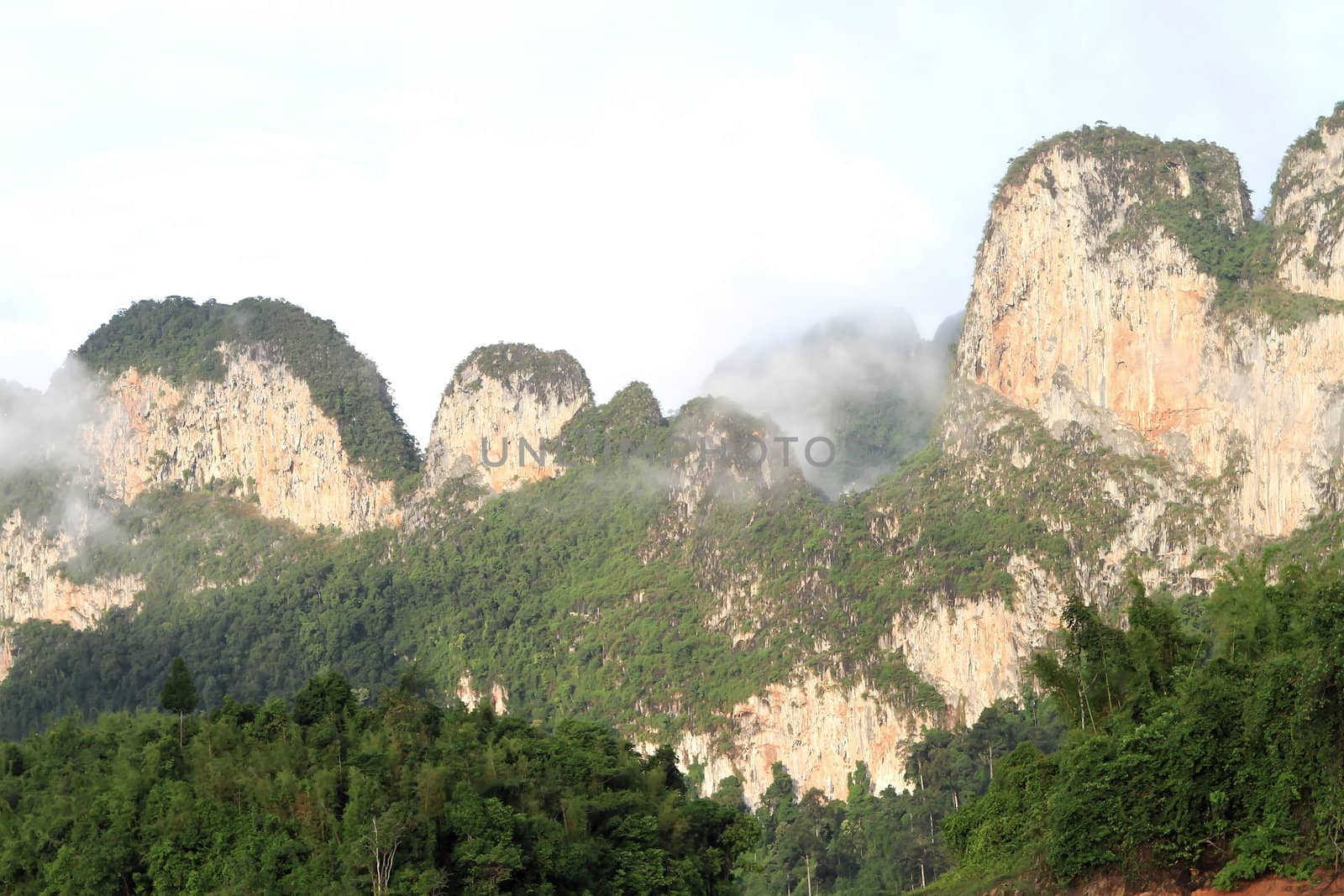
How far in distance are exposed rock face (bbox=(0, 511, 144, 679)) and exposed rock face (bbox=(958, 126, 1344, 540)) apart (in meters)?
40.6

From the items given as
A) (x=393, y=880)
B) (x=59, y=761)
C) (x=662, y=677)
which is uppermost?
(x=662, y=677)

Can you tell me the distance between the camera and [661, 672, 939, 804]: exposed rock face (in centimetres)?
6844

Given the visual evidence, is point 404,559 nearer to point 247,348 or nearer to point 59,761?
point 247,348

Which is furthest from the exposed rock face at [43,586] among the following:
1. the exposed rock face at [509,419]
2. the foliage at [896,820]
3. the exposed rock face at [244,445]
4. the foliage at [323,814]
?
the foliage at [323,814]

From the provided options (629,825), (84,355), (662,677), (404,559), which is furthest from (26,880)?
(84,355)

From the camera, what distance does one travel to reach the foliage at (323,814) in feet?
113

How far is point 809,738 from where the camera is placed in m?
70.1

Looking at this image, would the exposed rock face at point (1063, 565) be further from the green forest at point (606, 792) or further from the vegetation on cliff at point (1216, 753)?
the vegetation on cliff at point (1216, 753)

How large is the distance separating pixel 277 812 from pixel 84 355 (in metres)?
68.0

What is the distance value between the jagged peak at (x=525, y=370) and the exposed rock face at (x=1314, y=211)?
31.9 meters

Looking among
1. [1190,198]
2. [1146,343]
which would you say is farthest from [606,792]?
[1190,198]

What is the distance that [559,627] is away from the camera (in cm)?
8144

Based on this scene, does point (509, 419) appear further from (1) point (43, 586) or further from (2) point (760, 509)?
(1) point (43, 586)

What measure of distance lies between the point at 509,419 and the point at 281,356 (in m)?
11.7
